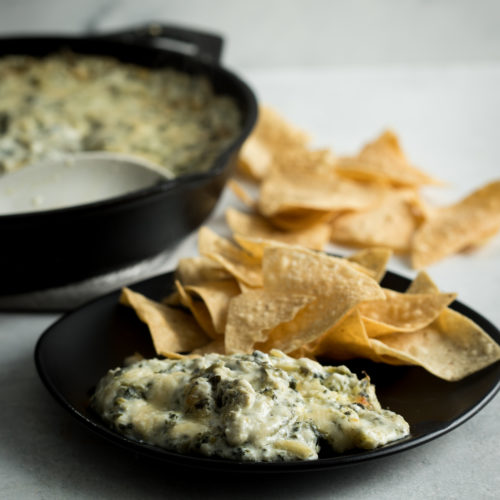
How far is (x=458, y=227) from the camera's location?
192 cm

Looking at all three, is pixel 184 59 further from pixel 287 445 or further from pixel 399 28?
pixel 287 445

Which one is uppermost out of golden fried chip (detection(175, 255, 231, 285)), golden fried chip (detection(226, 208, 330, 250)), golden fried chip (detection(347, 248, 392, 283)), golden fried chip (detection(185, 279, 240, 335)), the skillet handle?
the skillet handle

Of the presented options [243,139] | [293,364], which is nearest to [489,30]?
[243,139]

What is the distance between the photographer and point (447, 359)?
133 cm

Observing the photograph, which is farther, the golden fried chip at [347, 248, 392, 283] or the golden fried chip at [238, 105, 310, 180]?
the golden fried chip at [238, 105, 310, 180]

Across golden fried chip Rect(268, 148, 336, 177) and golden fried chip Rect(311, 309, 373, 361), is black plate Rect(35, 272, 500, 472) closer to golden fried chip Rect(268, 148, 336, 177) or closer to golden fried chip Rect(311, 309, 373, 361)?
golden fried chip Rect(311, 309, 373, 361)

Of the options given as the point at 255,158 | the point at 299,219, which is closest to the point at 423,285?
the point at 299,219

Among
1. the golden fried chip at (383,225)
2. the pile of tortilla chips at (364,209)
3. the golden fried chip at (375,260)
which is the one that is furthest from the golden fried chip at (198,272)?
the golden fried chip at (383,225)

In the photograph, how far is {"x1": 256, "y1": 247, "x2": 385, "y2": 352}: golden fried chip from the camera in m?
1.36

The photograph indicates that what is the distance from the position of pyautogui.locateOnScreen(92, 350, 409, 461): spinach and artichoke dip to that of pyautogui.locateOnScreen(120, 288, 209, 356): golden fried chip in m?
0.14

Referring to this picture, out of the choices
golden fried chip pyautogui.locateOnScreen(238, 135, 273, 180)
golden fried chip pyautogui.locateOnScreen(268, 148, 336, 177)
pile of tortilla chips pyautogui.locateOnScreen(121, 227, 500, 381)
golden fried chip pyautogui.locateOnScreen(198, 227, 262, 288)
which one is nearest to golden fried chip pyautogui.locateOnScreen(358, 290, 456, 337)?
pile of tortilla chips pyautogui.locateOnScreen(121, 227, 500, 381)

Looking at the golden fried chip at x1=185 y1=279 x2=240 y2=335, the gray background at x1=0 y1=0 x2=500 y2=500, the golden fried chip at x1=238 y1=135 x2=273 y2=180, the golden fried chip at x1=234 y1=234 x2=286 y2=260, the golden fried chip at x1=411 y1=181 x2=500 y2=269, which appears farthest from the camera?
the golden fried chip at x1=238 y1=135 x2=273 y2=180

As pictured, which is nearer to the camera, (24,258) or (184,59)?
(24,258)

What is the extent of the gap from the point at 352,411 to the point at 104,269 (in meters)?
0.70
